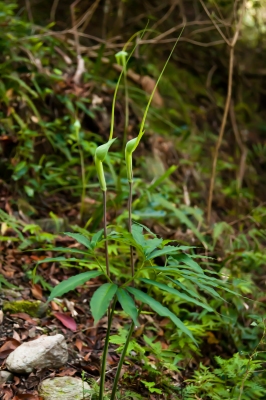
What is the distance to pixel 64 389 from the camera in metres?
1.80

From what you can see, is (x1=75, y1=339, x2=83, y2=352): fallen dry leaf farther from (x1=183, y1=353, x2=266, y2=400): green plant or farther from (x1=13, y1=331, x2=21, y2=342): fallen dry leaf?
(x1=183, y1=353, x2=266, y2=400): green plant

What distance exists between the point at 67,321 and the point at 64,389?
0.51 m

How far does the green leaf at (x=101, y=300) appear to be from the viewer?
1.19 m

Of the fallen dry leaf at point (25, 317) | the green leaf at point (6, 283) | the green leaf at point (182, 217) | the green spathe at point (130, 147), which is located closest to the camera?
the green spathe at point (130, 147)

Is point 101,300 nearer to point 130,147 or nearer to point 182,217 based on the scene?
point 130,147

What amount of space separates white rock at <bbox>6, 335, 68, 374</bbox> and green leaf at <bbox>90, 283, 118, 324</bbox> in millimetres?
703

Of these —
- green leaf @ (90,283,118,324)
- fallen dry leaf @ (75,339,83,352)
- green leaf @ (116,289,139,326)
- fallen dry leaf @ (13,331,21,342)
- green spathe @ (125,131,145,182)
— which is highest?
green spathe @ (125,131,145,182)

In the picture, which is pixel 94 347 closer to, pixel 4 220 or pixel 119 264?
pixel 119 264

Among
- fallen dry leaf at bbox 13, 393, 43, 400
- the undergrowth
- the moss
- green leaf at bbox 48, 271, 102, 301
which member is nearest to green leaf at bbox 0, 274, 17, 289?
the undergrowth

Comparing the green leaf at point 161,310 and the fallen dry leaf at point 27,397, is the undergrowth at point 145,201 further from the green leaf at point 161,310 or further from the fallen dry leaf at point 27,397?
the fallen dry leaf at point 27,397

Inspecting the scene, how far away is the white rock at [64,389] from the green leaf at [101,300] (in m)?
0.63

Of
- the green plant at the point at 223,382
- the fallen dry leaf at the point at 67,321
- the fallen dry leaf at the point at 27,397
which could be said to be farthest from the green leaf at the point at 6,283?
the green plant at the point at 223,382

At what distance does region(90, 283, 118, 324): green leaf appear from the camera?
1189 mm

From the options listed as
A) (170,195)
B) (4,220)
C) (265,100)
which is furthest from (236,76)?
(4,220)
